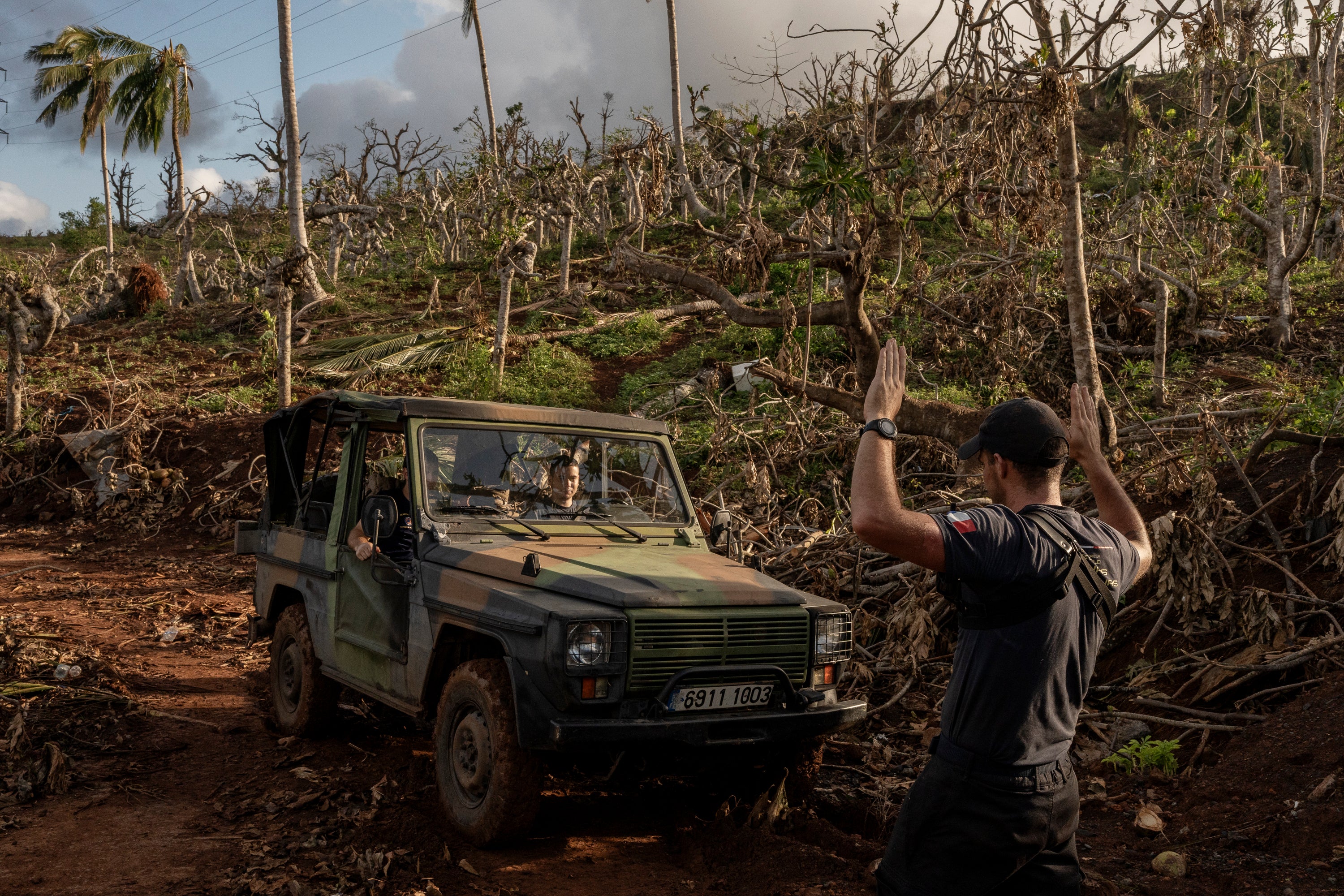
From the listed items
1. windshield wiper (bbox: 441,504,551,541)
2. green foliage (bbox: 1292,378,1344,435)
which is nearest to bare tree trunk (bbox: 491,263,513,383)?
green foliage (bbox: 1292,378,1344,435)

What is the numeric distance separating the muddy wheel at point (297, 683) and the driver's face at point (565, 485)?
1.82 m

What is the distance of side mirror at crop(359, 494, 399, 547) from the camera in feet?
16.0

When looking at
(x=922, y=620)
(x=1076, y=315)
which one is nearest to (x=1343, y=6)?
(x=1076, y=315)

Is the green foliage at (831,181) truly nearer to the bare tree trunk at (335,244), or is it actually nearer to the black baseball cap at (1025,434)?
the black baseball cap at (1025,434)

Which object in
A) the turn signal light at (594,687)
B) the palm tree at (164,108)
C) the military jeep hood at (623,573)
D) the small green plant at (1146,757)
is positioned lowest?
the small green plant at (1146,757)

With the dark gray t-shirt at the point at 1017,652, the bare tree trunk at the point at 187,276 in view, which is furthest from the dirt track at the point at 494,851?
the bare tree trunk at the point at 187,276

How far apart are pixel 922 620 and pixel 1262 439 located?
2.98 meters

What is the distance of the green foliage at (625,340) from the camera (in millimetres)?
18766

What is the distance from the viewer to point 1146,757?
17.5 feet

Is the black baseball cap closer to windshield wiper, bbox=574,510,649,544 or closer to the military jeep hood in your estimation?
the military jeep hood

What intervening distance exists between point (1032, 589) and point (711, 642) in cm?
193

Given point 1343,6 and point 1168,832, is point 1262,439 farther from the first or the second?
point 1343,6

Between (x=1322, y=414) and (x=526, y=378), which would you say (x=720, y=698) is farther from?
(x=526, y=378)

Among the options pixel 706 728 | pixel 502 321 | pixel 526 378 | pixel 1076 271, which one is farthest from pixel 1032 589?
pixel 526 378
